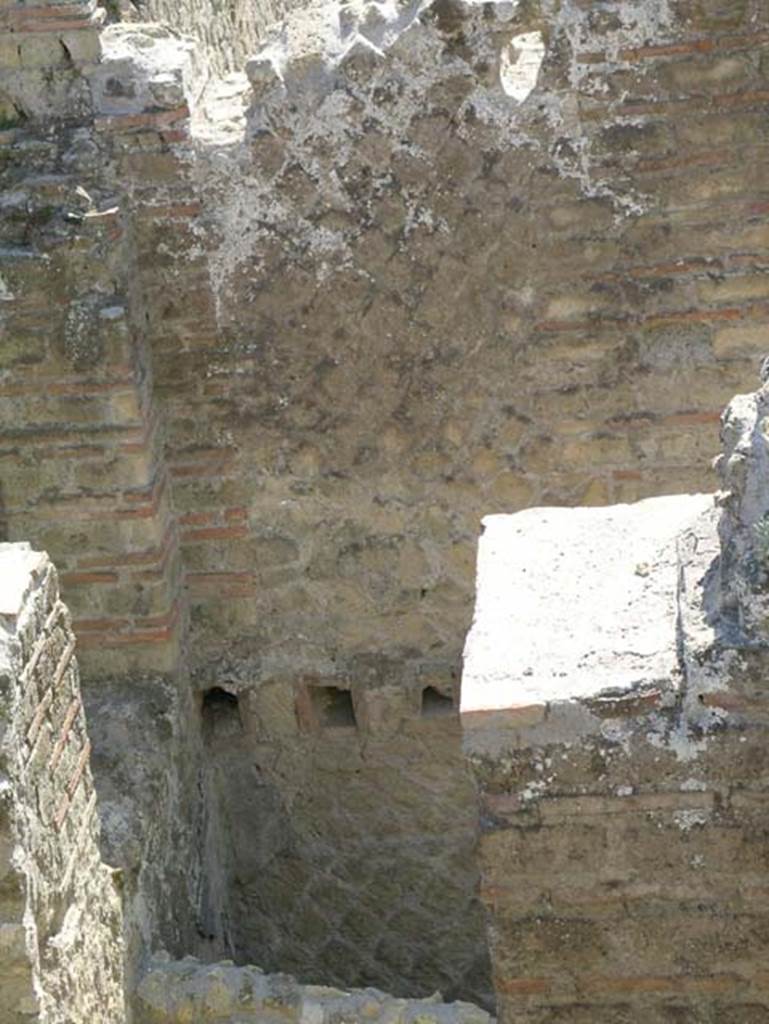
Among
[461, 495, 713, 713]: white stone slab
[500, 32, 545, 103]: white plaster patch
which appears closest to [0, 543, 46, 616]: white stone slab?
[461, 495, 713, 713]: white stone slab

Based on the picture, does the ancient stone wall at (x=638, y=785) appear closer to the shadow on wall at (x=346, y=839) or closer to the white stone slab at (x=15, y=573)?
the white stone slab at (x=15, y=573)

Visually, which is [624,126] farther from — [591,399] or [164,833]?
[164,833]

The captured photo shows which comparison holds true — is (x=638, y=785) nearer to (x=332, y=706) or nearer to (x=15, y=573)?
(x=15, y=573)

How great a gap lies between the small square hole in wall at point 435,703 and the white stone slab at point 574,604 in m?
2.09

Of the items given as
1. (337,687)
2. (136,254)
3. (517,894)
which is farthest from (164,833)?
(517,894)

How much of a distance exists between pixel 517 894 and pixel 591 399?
2544 mm

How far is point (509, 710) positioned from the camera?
350 cm

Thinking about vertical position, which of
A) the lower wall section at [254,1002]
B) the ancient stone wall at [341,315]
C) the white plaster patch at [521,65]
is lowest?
the lower wall section at [254,1002]

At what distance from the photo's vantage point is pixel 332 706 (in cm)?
637

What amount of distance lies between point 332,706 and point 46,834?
2.15 meters

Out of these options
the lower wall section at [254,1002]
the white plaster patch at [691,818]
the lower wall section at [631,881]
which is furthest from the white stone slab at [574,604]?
the lower wall section at [254,1002]

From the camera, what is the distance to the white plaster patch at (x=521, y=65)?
5.65 m

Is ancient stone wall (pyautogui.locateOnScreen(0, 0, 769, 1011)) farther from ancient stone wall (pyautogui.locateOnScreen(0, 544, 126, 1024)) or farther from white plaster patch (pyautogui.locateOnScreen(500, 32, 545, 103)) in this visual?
ancient stone wall (pyautogui.locateOnScreen(0, 544, 126, 1024))

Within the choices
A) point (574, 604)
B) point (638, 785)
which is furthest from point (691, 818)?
point (574, 604)
